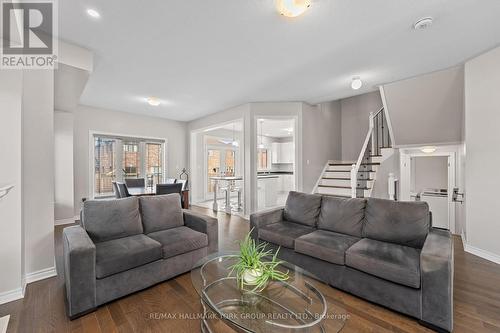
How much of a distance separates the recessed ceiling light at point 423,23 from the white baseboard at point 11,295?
477 centimetres

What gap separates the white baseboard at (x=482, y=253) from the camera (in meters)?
2.90

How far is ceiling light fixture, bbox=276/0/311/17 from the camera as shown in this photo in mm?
1904

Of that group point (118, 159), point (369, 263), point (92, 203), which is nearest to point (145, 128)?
point (118, 159)

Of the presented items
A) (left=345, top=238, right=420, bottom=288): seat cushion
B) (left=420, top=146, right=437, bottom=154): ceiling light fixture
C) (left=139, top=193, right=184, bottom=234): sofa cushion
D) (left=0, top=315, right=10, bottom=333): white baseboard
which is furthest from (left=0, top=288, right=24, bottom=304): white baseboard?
(left=420, top=146, right=437, bottom=154): ceiling light fixture

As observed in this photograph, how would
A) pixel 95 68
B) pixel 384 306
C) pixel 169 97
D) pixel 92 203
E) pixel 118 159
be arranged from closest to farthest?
1. pixel 384 306
2. pixel 92 203
3. pixel 95 68
4. pixel 169 97
5. pixel 118 159

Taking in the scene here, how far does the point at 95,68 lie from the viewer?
342cm

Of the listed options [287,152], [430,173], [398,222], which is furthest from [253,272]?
[287,152]

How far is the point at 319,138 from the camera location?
19.5 feet

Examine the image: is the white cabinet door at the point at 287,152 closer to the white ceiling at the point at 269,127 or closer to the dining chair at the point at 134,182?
the white ceiling at the point at 269,127

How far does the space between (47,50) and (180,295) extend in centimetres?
310

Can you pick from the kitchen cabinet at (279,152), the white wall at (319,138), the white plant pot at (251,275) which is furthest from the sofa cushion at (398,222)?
the kitchen cabinet at (279,152)

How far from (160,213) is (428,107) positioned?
496 cm

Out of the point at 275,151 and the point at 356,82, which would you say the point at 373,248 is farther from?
the point at 275,151

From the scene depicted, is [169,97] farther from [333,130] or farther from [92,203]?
[333,130]
